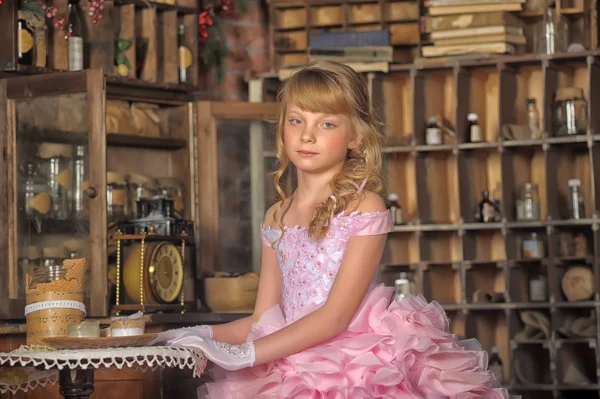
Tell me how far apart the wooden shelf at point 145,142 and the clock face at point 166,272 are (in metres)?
0.56

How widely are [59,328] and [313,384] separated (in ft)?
1.76

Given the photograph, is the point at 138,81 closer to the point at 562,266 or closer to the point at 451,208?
the point at 451,208

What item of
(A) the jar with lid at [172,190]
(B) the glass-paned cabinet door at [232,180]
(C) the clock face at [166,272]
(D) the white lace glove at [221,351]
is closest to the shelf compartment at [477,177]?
(B) the glass-paned cabinet door at [232,180]

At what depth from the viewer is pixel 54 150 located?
157 inches

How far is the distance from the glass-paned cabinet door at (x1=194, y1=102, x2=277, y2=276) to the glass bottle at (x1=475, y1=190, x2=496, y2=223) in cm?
118

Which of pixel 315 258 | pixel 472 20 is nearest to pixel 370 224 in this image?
pixel 315 258

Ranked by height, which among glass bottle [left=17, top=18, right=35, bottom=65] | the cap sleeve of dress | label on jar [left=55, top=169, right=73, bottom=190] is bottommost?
the cap sleeve of dress

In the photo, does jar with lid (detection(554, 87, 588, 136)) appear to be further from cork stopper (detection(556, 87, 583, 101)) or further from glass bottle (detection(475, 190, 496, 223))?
glass bottle (detection(475, 190, 496, 223))

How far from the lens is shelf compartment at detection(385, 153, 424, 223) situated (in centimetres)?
533

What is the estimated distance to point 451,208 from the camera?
538cm

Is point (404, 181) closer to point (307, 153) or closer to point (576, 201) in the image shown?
point (576, 201)

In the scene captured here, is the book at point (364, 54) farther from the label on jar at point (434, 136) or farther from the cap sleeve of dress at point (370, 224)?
the cap sleeve of dress at point (370, 224)

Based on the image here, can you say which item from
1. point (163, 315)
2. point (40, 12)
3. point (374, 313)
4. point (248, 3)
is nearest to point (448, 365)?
point (374, 313)

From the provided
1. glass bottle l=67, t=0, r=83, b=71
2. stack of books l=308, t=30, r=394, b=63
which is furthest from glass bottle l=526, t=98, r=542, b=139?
glass bottle l=67, t=0, r=83, b=71
